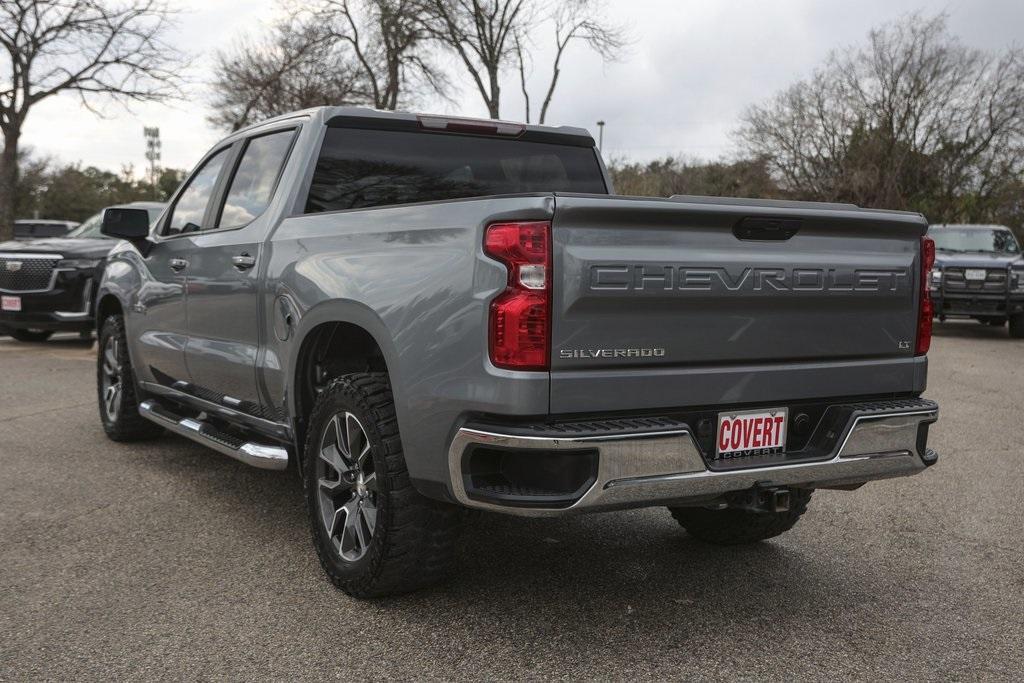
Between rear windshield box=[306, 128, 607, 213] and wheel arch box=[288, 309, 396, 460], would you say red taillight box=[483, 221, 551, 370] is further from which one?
rear windshield box=[306, 128, 607, 213]

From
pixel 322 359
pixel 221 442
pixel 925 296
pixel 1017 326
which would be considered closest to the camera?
pixel 925 296

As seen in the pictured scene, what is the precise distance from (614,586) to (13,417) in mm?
5429

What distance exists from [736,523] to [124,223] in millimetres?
3690

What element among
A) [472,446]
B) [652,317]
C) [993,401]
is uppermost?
[652,317]

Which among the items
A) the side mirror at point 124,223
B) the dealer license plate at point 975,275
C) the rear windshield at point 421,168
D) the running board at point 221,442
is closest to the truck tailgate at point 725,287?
the rear windshield at point 421,168

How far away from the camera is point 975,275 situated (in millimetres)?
14781

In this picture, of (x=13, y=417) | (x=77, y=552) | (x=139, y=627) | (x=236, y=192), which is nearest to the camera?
(x=139, y=627)

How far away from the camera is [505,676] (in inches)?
117

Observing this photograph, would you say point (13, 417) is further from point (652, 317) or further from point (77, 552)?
point (652, 317)

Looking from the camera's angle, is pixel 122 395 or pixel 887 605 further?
pixel 122 395

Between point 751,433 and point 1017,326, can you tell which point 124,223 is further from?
point 1017,326

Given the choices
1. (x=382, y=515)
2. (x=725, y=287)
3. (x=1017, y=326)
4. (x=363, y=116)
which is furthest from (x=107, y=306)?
(x=1017, y=326)

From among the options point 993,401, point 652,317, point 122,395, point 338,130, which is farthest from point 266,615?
point 993,401

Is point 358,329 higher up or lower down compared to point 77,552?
higher up
